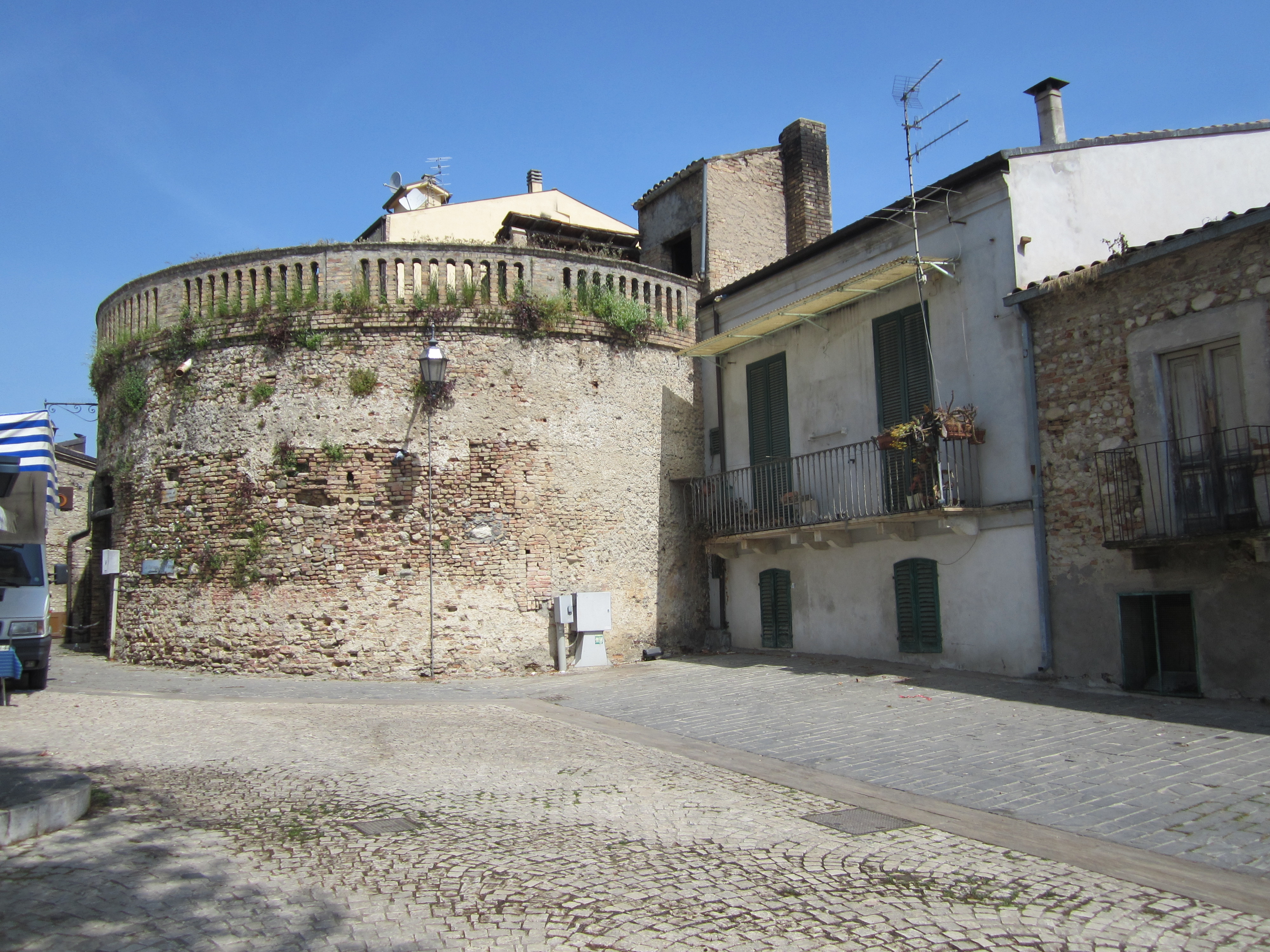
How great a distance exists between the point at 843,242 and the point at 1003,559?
5616mm

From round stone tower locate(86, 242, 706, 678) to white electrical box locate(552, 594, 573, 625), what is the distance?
0.73 feet

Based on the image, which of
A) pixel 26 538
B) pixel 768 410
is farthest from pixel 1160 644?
pixel 26 538

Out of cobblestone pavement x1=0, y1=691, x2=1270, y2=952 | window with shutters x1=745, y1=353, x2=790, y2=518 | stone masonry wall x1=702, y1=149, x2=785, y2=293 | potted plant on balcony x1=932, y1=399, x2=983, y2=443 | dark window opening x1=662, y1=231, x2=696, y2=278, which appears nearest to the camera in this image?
cobblestone pavement x1=0, y1=691, x2=1270, y2=952

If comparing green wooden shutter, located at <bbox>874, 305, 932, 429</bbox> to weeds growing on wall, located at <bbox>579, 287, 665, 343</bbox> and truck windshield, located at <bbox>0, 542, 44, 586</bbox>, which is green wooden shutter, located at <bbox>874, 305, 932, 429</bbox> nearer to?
weeds growing on wall, located at <bbox>579, 287, 665, 343</bbox>

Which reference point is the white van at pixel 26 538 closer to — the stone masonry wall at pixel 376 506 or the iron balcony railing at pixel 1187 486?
the stone masonry wall at pixel 376 506

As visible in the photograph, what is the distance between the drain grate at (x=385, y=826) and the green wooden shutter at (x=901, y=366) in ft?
29.5

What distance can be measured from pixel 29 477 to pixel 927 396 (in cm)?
1206

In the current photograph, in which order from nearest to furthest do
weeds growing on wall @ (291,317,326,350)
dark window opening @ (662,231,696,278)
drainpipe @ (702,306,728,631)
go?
weeds growing on wall @ (291,317,326,350)
drainpipe @ (702,306,728,631)
dark window opening @ (662,231,696,278)

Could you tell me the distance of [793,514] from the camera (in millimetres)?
14766

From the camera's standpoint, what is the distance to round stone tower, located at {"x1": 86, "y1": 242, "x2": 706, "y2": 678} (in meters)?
14.6

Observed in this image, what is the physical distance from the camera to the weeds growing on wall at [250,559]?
48.1 feet

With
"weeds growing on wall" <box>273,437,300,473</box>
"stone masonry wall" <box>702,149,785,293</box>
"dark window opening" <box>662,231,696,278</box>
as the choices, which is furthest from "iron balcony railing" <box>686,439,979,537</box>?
"weeds growing on wall" <box>273,437,300,473</box>

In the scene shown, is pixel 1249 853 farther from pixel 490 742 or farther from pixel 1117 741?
pixel 490 742


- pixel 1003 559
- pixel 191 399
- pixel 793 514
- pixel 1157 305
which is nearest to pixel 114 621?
pixel 191 399
